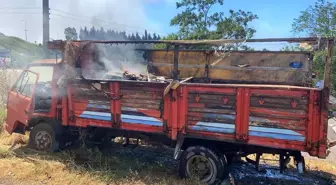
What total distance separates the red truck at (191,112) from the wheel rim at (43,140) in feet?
0.07

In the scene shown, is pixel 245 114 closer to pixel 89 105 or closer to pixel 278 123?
pixel 278 123

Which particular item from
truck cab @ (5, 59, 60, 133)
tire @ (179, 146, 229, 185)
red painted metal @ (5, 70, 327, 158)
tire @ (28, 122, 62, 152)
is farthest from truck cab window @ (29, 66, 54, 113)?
tire @ (179, 146, 229, 185)

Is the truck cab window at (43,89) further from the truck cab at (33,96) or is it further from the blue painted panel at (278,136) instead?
the blue painted panel at (278,136)

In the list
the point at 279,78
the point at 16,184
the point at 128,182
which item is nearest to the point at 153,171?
the point at 128,182

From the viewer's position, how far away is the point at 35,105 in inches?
249

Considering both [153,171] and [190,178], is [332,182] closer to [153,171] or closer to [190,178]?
[190,178]

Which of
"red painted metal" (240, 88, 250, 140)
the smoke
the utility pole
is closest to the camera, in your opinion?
"red painted metal" (240, 88, 250, 140)

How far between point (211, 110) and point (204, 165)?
0.91 metres

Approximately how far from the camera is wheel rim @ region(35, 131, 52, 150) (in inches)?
247

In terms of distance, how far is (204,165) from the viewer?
4.87 meters

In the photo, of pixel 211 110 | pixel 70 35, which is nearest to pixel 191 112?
pixel 211 110

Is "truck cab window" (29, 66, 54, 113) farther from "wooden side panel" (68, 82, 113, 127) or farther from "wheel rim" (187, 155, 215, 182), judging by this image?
"wheel rim" (187, 155, 215, 182)

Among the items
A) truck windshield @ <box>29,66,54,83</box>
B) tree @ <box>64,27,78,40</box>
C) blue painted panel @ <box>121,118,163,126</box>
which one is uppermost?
tree @ <box>64,27,78,40</box>

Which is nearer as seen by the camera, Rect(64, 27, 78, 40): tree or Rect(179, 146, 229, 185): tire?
Rect(179, 146, 229, 185): tire
